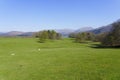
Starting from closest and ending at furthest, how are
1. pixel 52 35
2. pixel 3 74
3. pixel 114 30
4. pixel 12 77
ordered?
pixel 12 77 → pixel 3 74 → pixel 114 30 → pixel 52 35

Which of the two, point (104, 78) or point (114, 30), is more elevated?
point (114, 30)

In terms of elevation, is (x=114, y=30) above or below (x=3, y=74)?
above

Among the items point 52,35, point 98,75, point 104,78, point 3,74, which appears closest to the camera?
point 104,78

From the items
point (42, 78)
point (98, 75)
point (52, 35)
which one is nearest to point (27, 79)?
point (42, 78)

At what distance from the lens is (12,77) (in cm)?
1719

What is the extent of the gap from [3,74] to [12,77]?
1.82 meters

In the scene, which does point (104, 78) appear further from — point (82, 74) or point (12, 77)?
point (12, 77)

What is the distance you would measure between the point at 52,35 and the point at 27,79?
355 ft

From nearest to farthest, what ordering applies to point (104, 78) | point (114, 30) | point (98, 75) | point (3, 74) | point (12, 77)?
point (104, 78), point (98, 75), point (12, 77), point (3, 74), point (114, 30)

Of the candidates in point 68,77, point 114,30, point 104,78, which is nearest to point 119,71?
point 104,78

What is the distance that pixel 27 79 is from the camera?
16.2m

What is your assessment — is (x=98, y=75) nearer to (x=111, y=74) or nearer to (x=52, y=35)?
(x=111, y=74)

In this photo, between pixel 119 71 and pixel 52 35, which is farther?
pixel 52 35

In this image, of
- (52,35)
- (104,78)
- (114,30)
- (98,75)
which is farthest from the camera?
(52,35)
